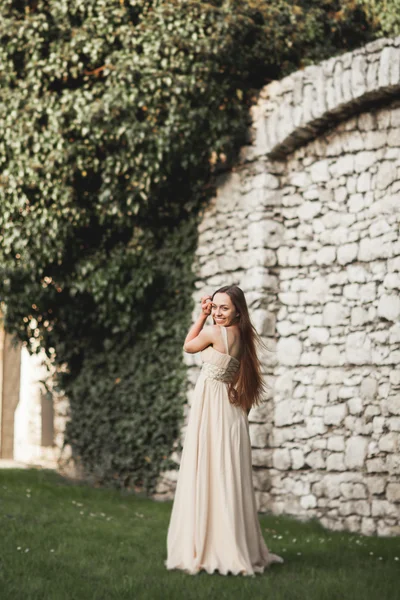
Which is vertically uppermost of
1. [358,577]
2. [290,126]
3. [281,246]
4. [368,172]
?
[290,126]

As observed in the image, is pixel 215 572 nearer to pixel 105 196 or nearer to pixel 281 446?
pixel 281 446

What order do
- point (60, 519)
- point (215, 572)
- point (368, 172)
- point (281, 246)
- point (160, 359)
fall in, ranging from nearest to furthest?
point (215, 572), point (60, 519), point (368, 172), point (281, 246), point (160, 359)

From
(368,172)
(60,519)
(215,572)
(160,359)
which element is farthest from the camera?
A: (160,359)

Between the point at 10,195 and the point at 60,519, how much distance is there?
3.76m

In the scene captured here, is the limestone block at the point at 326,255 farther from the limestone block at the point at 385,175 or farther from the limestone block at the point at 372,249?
the limestone block at the point at 385,175

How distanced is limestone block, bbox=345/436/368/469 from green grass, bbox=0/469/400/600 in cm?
66

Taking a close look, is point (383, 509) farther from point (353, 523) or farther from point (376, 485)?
point (353, 523)

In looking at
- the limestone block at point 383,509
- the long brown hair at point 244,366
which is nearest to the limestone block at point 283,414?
the limestone block at point 383,509

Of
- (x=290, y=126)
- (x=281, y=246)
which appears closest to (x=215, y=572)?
(x=281, y=246)

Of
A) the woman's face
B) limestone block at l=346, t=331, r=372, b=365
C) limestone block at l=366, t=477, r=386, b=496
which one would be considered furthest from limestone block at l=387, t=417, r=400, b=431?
the woman's face

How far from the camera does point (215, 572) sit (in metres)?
5.64

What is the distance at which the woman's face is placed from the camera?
588cm

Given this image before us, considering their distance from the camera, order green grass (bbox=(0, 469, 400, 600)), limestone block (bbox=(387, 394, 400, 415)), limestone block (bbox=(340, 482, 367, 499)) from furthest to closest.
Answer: limestone block (bbox=(340, 482, 367, 499)), limestone block (bbox=(387, 394, 400, 415)), green grass (bbox=(0, 469, 400, 600))

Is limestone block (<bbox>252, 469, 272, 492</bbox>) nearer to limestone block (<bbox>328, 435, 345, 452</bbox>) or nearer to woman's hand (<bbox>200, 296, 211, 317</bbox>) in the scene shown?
limestone block (<bbox>328, 435, 345, 452</bbox>)
